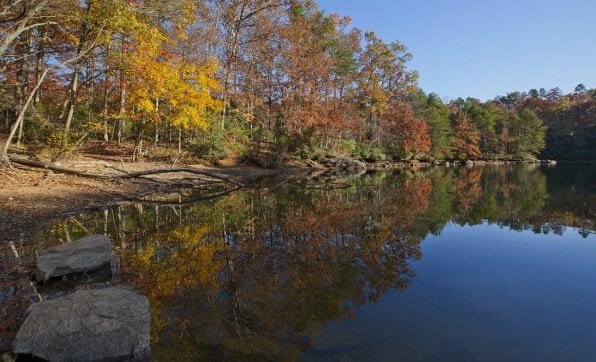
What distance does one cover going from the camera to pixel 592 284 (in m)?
6.12

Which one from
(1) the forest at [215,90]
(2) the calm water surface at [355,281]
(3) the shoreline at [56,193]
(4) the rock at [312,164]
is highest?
(1) the forest at [215,90]

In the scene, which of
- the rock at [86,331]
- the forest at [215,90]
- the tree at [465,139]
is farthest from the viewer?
the tree at [465,139]

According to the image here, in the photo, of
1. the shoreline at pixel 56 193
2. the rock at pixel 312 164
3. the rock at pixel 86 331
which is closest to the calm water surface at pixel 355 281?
the rock at pixel 86 331

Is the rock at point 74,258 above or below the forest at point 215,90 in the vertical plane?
below

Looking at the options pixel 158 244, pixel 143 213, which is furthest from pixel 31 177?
pixel 158 244

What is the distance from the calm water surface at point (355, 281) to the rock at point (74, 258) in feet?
1.52

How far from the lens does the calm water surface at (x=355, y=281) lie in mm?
4039

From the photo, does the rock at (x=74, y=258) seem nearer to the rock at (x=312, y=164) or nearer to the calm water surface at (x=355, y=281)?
the calm water surface at (x=355, y=281)

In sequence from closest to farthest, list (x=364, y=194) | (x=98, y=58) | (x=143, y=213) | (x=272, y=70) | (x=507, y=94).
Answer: (x=143, y=213) → (x=98, y=58) → (x=364, y=194) → (x=272, y=70) → (x=507, y=94)

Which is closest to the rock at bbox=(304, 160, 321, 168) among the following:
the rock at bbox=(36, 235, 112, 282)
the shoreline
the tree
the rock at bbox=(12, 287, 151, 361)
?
the shoreline

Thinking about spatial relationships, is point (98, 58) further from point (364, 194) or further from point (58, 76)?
point (364, 194)

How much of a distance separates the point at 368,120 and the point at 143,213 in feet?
125

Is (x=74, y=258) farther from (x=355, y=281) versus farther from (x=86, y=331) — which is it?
(x=355, y=281)

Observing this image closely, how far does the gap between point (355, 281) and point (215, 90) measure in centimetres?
2167
